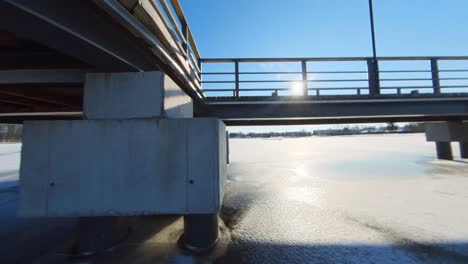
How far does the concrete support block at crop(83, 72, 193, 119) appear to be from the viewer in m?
2.65

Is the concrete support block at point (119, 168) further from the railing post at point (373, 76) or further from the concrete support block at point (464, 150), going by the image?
the concrete support block at point (464, 150)

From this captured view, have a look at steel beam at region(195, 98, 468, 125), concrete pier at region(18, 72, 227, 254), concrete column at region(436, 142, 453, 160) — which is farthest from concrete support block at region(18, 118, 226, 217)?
concrete column at region(436, 142, 453, 160)

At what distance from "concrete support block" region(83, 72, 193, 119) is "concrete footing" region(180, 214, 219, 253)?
2.11 metres

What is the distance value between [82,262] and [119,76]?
3173 mm

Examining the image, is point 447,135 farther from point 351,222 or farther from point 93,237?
point 93,237

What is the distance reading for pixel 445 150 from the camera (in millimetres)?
12367

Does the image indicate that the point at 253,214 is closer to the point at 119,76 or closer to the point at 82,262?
the point at 82,262

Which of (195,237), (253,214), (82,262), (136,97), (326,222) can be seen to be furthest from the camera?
(253,214)

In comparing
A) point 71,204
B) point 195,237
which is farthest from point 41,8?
point 195,237

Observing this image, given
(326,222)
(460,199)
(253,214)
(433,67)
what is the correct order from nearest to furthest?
(326,222), (253,214), (460,199), (433,67)

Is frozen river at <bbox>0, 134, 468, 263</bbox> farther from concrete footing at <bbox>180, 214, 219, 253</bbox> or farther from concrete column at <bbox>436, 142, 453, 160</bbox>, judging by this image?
concrete column at <bbox>436, 142, 453, 160</bbox>

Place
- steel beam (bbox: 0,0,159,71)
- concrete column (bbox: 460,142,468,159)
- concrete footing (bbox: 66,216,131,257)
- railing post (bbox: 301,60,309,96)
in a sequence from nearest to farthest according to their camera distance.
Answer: steel beam (bbox: 0,0,159,71) < concrete footing (bbox: 66,216,131,257) < railing post (bbox: 301,60,309,96) < concrete column (bbox: 460,142,468,159)

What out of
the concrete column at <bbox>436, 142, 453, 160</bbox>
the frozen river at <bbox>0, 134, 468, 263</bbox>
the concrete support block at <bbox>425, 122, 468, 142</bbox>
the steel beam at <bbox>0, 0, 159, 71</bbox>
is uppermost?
the steel beam at <bbox>0, 0, 159, 71</bbox>

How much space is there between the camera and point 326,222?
4223 mm
